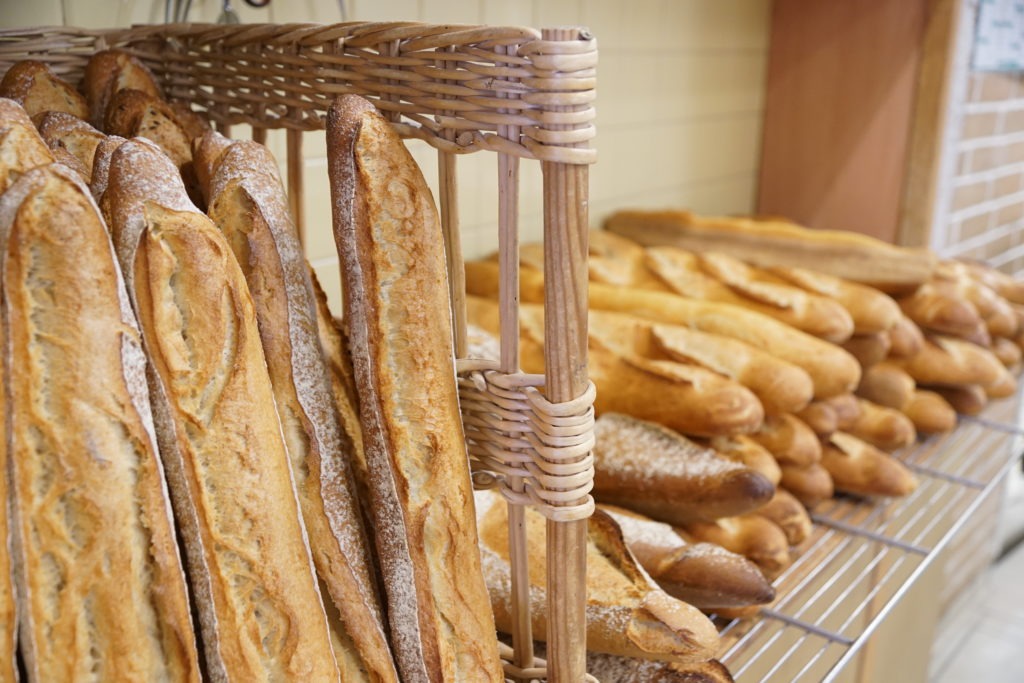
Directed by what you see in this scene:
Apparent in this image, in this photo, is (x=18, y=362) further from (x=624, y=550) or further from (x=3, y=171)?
(x=624, y=550)

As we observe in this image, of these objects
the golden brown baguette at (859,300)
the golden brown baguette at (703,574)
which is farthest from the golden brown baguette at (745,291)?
the golden brown baguette at (703,574)

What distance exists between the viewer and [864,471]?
4.17 ft

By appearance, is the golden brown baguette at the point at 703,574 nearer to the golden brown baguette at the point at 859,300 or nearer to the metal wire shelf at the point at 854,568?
the metal wire shelf at the point at 854,568

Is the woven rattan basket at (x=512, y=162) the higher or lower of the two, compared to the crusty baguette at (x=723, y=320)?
higher

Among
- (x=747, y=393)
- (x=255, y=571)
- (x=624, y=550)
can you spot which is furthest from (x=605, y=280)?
(x=255, y=571)

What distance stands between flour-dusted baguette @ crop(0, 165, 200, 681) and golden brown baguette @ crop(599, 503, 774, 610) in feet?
1.70

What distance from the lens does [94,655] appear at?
0.51 m

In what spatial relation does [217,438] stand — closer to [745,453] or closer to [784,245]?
[745,453]

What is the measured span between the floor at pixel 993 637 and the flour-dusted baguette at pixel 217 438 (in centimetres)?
206

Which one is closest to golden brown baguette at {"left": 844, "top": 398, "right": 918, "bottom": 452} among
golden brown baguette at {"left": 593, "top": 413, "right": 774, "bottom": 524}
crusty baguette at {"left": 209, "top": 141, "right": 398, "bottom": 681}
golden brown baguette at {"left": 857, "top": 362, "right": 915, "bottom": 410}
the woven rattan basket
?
golden brown baguette at {"left": 857, "top": 362, "right": 915, "bottom": 410}

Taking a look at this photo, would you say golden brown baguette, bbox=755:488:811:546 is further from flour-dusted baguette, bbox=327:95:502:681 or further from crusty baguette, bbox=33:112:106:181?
crusty baguette, bbox=33:112:106:181

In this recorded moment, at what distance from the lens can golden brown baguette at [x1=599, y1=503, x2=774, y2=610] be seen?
92 cm

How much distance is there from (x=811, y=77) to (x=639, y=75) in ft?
1.71

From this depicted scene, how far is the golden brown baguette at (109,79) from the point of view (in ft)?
2.67
